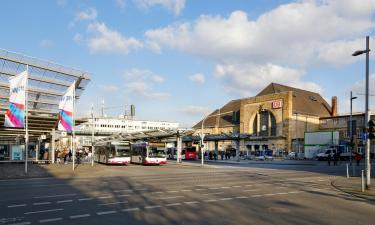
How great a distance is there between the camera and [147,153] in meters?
45.4

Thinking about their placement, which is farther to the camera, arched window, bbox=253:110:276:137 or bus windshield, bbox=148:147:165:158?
arched window, bbox=253:110:276:137

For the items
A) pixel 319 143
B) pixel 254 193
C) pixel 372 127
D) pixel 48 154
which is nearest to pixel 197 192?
pixel 254 193

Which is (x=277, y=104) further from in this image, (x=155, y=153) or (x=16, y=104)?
(x=16, y=104)

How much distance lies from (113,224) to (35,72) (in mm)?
34286

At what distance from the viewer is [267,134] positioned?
318 feet

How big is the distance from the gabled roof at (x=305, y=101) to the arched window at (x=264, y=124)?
20.5ft

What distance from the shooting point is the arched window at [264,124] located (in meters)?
96.1

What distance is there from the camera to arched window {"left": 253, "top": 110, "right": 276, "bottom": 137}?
315 ft

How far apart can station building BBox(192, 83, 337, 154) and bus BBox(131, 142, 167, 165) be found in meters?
37.0

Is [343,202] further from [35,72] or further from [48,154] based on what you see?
[48,154]

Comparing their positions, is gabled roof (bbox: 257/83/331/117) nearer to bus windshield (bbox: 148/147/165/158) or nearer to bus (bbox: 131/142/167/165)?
bus windshield (bbox: 148/147/165/158)

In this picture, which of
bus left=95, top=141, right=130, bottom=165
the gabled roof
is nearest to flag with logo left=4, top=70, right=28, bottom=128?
bus left=95, top=141, right=130, bottom=165

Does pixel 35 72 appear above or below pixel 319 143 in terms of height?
above

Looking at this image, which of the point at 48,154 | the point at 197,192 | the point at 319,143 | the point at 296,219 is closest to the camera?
the point at 296,219
